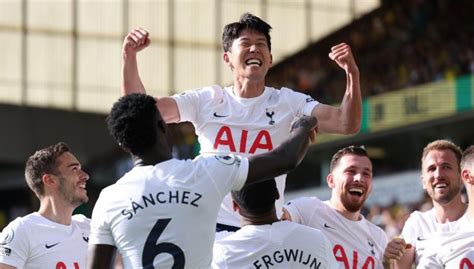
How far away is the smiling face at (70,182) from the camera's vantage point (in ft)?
25.7

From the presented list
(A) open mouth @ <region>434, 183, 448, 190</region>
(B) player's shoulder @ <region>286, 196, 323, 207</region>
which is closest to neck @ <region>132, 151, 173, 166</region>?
(B) player's shoulder @ <region>286, 196, 323, 207</region>

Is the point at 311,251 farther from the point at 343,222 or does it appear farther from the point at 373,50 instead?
the point at 373,50

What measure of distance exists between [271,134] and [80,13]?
Answer: 2985 cm

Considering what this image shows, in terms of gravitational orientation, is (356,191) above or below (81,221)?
above

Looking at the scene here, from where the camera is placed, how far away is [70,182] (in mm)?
7863

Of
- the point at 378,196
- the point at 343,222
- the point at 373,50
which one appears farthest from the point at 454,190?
the point at 373,50

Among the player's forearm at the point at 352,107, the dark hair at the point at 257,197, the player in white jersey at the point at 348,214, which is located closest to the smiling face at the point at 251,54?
the player's forearm at the point at 352,107

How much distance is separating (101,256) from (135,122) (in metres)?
0.68

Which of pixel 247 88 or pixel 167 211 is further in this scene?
pixel 247 88

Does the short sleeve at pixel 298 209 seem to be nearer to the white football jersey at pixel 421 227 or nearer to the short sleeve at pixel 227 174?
the white football jersey at pixel 421 227

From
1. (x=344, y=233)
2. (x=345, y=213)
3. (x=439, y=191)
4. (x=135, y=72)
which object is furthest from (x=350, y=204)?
(x=135, y=72)

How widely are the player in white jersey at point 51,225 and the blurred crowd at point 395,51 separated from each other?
15746mm

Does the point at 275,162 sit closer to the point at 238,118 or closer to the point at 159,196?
the point at 159,196

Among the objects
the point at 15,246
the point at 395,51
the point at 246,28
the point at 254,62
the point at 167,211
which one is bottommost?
the point at 15,246
